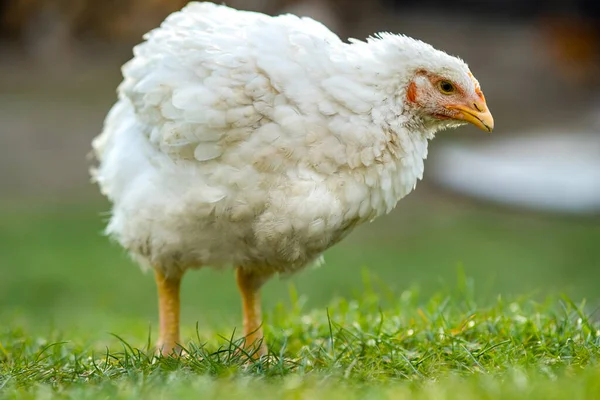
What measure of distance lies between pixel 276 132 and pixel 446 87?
2.60 feet

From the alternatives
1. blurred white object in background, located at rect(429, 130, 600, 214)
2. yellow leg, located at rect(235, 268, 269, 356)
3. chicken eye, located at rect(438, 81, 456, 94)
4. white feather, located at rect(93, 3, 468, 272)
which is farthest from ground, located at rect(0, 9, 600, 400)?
chicken eye, located at rect(438, 81, 456, 94)

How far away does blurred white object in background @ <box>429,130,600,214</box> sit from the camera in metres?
11.1

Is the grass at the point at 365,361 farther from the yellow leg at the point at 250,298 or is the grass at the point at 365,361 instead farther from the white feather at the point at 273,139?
the white feather at the point at 273,139

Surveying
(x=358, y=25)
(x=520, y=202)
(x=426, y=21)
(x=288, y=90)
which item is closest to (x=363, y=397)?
(x=288, y=90)

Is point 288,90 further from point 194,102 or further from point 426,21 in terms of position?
point 426,21

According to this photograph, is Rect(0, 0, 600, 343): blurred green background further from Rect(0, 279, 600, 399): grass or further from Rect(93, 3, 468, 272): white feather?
Rect(93, 3, 468, 272): white feather

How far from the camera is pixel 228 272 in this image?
562 centimetres

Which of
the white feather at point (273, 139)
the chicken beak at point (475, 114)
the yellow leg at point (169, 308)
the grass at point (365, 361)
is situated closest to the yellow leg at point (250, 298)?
the grass at point (365, 361)

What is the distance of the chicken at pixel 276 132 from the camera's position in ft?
12.2

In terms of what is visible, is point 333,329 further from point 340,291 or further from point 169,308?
point 340,291

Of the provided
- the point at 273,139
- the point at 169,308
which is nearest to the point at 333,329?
the point at 169,308

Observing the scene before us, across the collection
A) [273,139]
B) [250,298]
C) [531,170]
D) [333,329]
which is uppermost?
[531,170]

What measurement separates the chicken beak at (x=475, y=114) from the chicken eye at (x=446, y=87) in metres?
0.07

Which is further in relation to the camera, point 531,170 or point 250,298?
point 531,170
